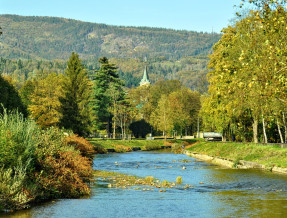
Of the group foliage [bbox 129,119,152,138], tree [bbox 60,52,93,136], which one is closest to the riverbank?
tree [bbox 60,52,93,136]

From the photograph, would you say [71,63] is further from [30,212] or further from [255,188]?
[30,212]

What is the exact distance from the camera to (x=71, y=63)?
293ft

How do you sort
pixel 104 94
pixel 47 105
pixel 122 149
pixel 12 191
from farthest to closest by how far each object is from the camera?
pixel 104 94, pixel 122 149, pixel 47 105, pixel 12 191

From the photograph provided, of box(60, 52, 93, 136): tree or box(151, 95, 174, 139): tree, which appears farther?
box(151, 95, 174, 139): tree

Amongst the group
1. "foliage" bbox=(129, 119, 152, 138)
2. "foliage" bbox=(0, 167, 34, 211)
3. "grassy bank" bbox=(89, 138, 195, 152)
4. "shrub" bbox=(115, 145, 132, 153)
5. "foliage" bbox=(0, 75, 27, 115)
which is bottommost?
"foliage" bbox=(0, 167, 34, 211)

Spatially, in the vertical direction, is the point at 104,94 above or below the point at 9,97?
above

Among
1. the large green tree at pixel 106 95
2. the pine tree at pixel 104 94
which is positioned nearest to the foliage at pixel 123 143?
the large green tree at pixel 106 95

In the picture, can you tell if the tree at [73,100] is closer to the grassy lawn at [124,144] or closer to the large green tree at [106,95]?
the grassy lawn at [124,144]

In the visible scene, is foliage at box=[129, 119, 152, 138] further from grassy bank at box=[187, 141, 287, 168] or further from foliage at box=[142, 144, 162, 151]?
grassy bank at box=[187, 141, 287, 168]

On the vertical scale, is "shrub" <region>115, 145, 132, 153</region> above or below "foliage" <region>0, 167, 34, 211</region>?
above

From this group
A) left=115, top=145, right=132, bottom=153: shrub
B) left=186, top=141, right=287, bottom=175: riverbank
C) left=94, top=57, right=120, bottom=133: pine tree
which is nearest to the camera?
left=186, top=141, right=287, bottom=175: riverbank

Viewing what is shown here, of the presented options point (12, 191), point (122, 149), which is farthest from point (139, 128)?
point (12, 191)

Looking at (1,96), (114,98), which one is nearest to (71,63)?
(1,96)

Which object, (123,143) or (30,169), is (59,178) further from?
(123,143)
